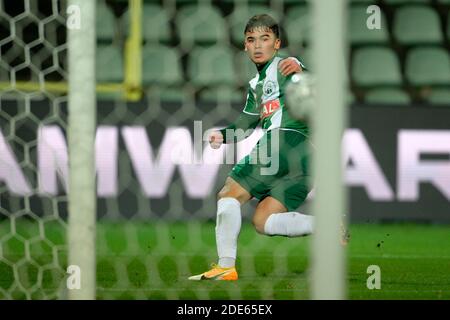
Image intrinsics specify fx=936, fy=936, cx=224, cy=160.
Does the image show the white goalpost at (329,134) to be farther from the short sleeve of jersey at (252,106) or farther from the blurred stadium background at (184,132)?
the blurred stadium background at (184,132)

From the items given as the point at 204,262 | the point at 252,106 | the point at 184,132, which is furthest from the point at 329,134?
the point at 184,132

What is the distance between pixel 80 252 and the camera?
2510 millimetres

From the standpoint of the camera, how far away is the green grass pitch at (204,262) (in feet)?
11.0

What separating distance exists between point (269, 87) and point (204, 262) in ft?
3.33

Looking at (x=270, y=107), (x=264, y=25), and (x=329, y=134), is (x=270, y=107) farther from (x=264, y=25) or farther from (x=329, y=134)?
(x=329, y=134)

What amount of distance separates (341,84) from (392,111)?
394 centimetres

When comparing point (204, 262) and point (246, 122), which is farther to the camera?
point (204, 262)

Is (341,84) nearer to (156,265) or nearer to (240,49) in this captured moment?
(156,265)

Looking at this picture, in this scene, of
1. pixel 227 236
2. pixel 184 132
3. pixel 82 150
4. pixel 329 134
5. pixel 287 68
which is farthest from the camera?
pixel 184 132

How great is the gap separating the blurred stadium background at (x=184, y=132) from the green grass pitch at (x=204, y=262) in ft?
0.07

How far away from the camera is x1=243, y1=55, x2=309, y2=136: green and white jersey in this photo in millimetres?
3510

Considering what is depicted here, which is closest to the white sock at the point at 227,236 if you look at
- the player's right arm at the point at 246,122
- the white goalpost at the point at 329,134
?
the player's right arm at the point at 246,122

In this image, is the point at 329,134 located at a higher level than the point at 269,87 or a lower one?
lower

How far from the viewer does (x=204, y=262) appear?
4.18 metres
